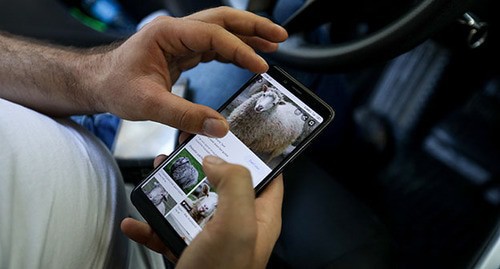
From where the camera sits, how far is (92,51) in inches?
24.5

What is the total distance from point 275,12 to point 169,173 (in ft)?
1.02

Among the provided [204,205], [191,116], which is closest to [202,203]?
[204,205]

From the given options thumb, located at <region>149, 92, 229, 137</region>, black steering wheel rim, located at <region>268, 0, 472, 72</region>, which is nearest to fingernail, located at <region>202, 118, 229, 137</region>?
thumb, located at <region>149, 92, 229, 137</region>

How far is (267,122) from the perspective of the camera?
0.58m

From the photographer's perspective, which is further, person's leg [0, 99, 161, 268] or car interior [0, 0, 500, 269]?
car interior [0, 0, 500, 269]

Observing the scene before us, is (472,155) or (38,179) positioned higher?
(472,155)

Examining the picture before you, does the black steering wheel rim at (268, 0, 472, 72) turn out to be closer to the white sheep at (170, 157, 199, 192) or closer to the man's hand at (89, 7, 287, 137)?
the man's hand at (89, 7, 287, 137)

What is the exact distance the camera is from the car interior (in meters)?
0.62

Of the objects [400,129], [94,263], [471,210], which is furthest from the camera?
[400,129]

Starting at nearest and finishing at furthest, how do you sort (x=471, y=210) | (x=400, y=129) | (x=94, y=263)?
(x=94, y=263)
(x=471, y=210)
(x=400, y=129)

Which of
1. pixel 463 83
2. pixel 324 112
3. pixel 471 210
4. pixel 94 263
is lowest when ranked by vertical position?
pixel 94 263

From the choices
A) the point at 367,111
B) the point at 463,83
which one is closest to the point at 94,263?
the point at 367,111

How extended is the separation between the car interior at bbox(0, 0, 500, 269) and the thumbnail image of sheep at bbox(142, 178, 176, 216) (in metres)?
0.08

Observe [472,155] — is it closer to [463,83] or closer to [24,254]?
[463,83]
